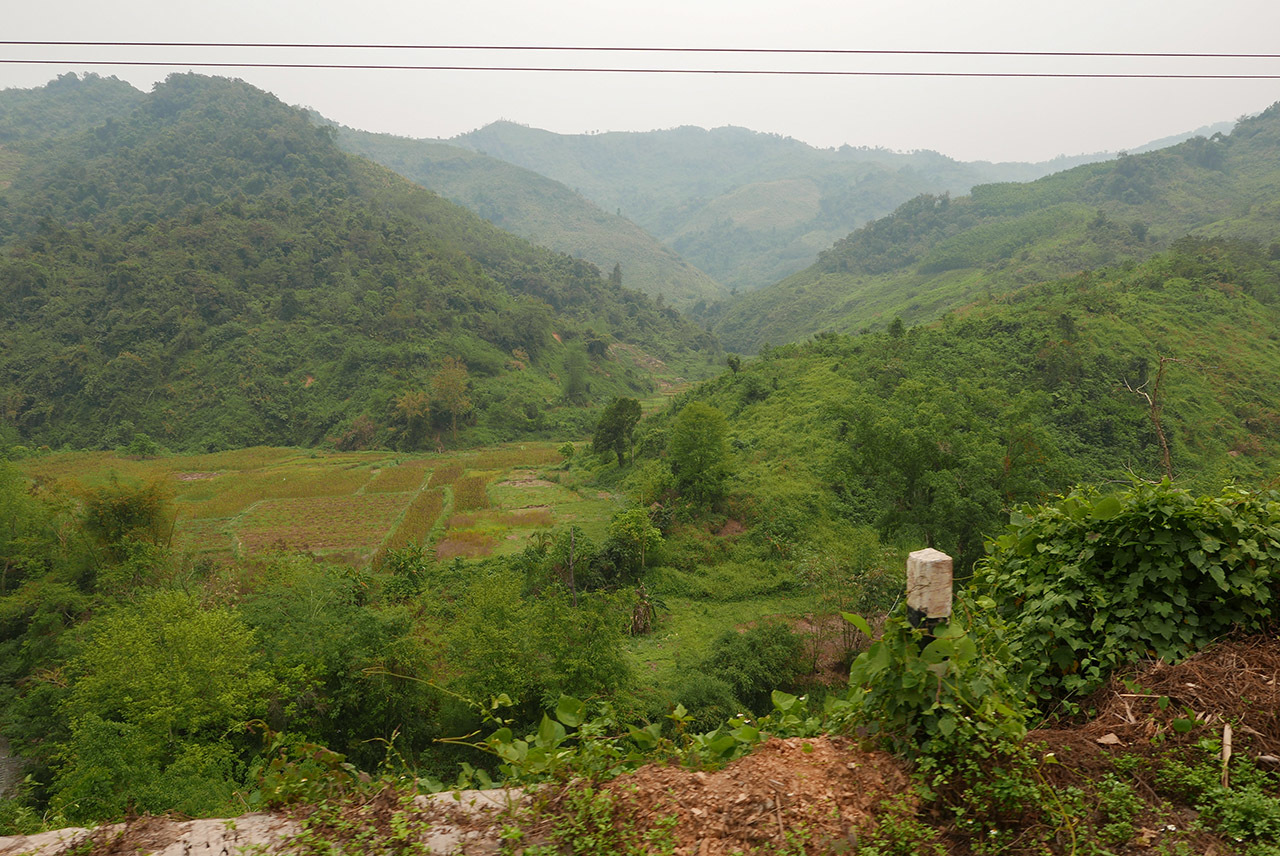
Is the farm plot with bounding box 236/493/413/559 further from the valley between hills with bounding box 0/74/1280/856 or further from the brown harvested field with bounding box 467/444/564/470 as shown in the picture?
the brown harvested field with bounding box 467/444/564/470

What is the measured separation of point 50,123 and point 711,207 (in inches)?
5525

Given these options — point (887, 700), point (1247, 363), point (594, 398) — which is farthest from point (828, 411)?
point (594, 398)

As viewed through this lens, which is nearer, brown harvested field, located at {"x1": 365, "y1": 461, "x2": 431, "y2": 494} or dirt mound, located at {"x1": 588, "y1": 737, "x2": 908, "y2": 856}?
dirt mound, located at {"x1": 588, "y1": 737, "x2": 908, "y2": 856}

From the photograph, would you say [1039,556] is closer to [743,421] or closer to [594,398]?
[743,421]

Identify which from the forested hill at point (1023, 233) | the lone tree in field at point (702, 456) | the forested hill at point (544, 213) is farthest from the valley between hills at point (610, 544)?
the forested hill at point (544, 213)

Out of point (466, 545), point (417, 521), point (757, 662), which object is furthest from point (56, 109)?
point (757, 662)

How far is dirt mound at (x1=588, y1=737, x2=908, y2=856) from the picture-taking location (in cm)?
273

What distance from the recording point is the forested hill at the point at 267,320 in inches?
1500

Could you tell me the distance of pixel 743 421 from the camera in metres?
26.7

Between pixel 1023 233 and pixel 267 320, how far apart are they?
6960 centimetres

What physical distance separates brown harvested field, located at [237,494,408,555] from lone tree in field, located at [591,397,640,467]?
8.86m

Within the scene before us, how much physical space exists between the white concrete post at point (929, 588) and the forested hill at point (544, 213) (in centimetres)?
10638

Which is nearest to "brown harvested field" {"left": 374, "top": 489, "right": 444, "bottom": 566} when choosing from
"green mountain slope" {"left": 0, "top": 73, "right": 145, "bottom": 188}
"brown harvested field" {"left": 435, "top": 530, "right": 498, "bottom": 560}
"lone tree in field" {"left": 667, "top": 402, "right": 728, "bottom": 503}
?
"brown harvested field" {"left": 435, "top": 530, "right": 498, "bottom": 560}

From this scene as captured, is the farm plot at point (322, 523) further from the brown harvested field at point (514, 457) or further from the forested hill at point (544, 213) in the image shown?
the forested hill at point (544, 213)
